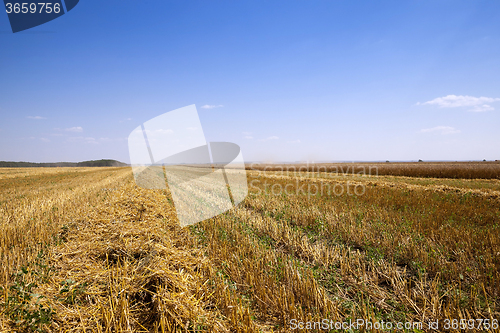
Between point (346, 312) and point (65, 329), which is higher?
point (65, 329)

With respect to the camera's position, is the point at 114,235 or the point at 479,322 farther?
the point at 114,235

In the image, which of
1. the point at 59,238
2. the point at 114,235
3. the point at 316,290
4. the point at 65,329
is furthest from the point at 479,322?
the point at 59,238

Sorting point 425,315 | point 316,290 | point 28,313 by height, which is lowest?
point 425,315

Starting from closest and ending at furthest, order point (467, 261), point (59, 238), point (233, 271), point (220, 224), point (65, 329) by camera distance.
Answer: point (65, 329) < point (233, 271) < point (467, 261) < point (59, 238) < point (220, 224)

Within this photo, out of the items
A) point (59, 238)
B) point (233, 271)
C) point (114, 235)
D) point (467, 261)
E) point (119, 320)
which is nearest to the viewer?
point (119, 320)

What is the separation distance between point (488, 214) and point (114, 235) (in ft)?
38.2

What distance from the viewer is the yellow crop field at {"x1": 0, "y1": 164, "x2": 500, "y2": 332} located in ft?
9.76

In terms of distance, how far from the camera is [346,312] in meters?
3.33

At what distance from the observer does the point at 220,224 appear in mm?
7414

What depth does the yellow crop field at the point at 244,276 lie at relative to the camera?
297cm

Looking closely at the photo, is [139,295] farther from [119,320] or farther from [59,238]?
[59,238]

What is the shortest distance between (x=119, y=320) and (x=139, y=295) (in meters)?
0.52

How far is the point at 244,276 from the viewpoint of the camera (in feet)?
14.0

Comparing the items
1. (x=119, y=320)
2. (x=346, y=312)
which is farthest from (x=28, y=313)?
(x=346, y=312)
